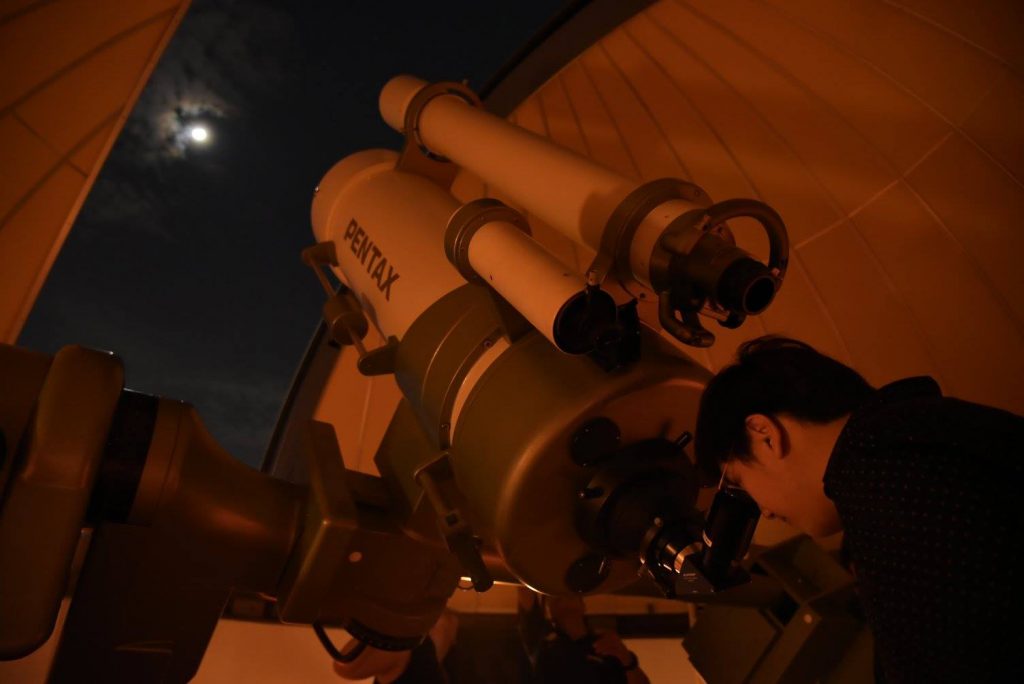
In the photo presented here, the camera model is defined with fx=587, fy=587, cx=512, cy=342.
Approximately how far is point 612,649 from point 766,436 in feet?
5.63

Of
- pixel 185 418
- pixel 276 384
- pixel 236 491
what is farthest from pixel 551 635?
pixel 276 384

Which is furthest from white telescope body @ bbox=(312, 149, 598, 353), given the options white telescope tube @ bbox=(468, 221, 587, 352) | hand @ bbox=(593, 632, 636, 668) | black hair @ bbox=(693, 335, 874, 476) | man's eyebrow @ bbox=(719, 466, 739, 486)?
hand @ bbox=(593, 632, 636, 668)

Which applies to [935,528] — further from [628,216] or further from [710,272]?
[628,216]

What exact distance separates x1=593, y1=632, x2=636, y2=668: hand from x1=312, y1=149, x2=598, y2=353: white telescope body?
5.66 feet

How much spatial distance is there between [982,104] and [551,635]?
2.78 m

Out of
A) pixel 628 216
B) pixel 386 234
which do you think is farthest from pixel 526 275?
pixel 386 234

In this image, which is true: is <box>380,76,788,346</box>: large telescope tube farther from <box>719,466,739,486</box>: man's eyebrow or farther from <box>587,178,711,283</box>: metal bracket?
<box>719,466,739,486</box>: man's eyebrow

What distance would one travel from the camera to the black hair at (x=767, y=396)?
44.4 inches

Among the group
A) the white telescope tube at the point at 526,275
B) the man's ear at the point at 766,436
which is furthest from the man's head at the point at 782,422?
the white telescope tube at the point at 526,275

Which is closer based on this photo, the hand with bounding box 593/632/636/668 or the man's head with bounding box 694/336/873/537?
the man's head with bounding box 694/336/873/537

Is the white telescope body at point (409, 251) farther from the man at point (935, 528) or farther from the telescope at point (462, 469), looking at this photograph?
the man at point (935, 528)

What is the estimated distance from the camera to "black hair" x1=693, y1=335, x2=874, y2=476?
1.13 meters

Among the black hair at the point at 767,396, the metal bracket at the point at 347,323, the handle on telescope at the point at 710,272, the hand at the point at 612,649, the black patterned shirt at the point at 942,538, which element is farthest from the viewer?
the hand at the point at 612,649

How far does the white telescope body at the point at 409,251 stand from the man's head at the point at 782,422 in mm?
377
